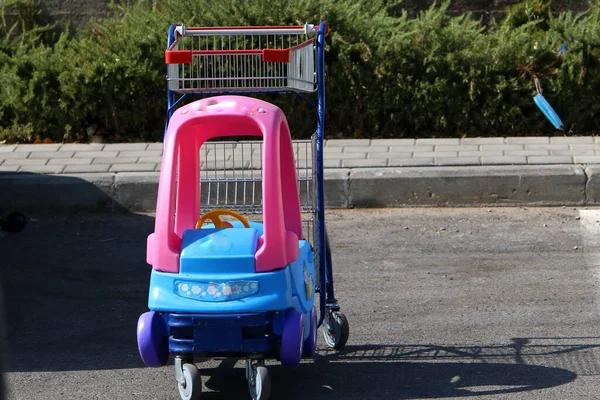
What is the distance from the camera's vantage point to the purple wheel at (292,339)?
4133mm

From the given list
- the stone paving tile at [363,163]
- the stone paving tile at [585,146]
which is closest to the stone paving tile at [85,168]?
the stone paving tile at [363,163]

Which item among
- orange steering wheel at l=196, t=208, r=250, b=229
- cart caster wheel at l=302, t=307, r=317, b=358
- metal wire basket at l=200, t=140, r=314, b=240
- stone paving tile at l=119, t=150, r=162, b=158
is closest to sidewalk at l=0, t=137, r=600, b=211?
stone paving tile at l=119, t=150, r=162, b=158

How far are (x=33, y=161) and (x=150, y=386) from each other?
4464 millimetres

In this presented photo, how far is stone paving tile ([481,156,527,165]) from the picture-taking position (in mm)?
8133

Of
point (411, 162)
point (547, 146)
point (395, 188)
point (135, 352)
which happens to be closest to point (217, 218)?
point (135, 352)

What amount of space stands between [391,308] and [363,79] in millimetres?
4087

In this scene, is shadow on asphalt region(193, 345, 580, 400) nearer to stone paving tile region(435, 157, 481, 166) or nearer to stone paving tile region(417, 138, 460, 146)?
stone paving tile region(435, 157, 481, 166)

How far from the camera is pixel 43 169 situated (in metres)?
8.34

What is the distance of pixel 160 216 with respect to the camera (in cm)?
420

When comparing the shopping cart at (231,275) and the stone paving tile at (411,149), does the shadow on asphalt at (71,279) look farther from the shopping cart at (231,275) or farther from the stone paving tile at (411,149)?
the stone paving tile at (411,149)

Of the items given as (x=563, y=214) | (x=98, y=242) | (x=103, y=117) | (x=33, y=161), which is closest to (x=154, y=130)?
(x=103, y=117)

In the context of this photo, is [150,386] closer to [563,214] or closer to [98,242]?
[98,242]

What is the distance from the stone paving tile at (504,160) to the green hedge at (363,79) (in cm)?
104

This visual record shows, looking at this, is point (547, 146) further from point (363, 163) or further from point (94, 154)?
point (94, 154)
